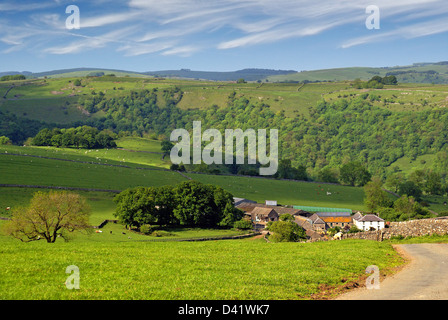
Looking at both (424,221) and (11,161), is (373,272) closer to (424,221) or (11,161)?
(424,221)

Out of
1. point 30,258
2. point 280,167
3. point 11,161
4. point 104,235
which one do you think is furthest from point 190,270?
point 280,167

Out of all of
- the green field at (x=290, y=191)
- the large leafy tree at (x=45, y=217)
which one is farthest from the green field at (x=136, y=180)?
the large leafy tree at (x=45, y=217)

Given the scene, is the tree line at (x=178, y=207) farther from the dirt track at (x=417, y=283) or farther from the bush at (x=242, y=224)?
the dirt track at (x=417, y=283)

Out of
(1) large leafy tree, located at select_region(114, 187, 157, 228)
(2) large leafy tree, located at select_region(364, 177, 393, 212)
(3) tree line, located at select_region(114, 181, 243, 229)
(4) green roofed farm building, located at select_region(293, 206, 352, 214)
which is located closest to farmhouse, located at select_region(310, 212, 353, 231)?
(4) green roofed farm building, located at select_region(293, 206, 352, 214)

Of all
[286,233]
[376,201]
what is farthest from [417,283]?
[376,201]

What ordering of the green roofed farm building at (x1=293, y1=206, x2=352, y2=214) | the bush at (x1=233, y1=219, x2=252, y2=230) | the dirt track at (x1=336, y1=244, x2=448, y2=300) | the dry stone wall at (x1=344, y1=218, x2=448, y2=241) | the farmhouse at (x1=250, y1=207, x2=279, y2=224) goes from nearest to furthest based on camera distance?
the dirt track at (x1=336, y1=244, x2=448, y2=300) < the dry stone wall at (x1=344, y1=218, x2=448, y2=241) < the bush at (x1=233, y1=219, x2=252, y2=230) < the farmhouse at (x1=250, y1=207, x2=279, y2=224) < the green roofed farm building at (x1=293, y1=206, x2=352, y2=214)

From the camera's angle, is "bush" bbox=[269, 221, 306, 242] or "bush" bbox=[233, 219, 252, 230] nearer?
"bush" bbox=[269, 221, 306, 242]

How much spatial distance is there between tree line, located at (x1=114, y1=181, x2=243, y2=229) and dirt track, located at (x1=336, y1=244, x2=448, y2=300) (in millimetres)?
56239

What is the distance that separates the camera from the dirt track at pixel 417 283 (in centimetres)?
1895

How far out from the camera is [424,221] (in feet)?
131

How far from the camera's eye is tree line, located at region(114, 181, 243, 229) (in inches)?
3140

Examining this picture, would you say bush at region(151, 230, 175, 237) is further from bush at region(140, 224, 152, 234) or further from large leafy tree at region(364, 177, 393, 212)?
large leafy tree at region(364, 177, 393, 212)
